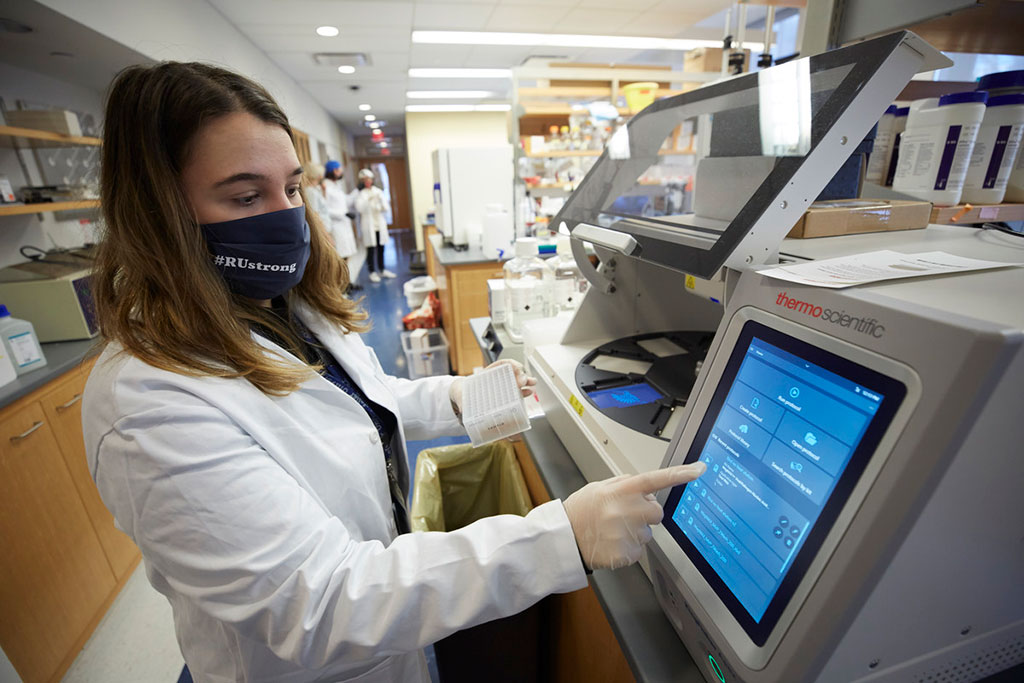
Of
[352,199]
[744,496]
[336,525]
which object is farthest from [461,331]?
[352,199]

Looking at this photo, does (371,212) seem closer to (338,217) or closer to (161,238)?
(338,217)

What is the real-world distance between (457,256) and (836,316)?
3.17 meters

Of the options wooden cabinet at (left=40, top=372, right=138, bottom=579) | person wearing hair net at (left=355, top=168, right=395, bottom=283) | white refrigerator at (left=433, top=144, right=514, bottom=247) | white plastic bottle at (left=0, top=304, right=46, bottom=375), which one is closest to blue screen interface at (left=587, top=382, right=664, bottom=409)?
wooden cabinet at (left=40, top=372, right=138, bottom=579)

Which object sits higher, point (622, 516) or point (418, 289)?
point (622, 516)

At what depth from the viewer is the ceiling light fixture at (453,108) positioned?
9.39m

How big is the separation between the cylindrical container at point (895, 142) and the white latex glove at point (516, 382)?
3.29 ft

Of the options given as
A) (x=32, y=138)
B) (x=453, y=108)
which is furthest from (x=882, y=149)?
(x=453, y=108)

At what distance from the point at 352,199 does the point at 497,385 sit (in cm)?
789

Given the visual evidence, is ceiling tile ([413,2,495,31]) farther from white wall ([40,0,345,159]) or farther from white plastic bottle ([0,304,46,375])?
white plastic bottle ([0,304,46,375])

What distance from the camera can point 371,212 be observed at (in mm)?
7141

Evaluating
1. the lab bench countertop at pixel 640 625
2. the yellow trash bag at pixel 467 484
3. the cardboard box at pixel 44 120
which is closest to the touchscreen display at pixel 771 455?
the lab bench countertop at pixel 640 625

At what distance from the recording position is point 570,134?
171 inches

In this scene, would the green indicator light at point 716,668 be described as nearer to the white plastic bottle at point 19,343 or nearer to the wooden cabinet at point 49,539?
the wooden cabinet at point 49,539

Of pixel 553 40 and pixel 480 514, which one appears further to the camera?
pixel 553 40
